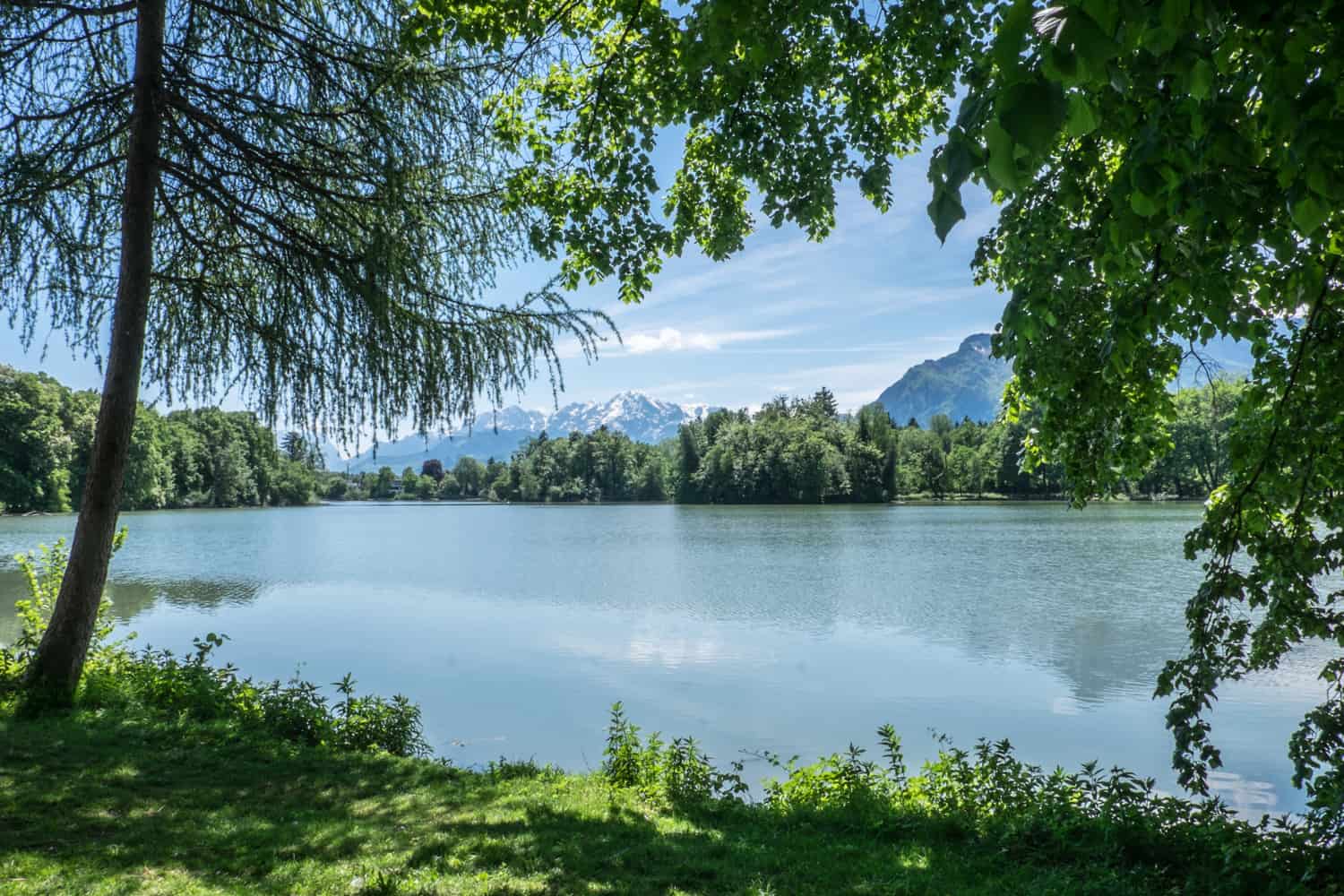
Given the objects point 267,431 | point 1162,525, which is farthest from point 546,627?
point 1162,525

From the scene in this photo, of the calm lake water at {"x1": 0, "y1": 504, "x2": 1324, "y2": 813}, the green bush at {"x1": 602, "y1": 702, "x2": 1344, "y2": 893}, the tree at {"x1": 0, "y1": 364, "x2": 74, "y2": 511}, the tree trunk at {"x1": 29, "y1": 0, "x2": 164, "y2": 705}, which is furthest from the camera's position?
the tree at {"x1": 0, "y1": 364, "x2": 74, "y2": 511}

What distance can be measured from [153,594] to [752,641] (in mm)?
18054

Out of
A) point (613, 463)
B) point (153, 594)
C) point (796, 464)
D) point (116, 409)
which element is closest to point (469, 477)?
point (613, 463)

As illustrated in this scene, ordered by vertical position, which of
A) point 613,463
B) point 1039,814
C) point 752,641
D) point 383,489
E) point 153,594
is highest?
point 613,463

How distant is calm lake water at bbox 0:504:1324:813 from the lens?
34.2ft

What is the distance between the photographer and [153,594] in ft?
73.6

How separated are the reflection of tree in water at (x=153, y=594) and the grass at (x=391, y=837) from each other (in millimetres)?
14254

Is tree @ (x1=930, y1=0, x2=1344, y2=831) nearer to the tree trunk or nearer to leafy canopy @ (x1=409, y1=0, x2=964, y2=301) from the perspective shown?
leafy canopy @ (x1=409, y1=0, x2=964, y2=301)

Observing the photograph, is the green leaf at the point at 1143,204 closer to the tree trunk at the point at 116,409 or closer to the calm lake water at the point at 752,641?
the calm lake water at the point at 752,641

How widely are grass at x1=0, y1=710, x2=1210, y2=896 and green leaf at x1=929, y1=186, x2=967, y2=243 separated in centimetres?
440

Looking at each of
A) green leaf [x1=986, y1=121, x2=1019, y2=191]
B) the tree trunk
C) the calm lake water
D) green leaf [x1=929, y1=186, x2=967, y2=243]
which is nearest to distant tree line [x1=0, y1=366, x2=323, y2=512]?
the calm lake water

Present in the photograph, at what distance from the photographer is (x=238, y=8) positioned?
770 cm

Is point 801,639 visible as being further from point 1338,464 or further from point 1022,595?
point 1338,464

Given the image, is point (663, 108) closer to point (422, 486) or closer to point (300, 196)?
point (300, 196)
